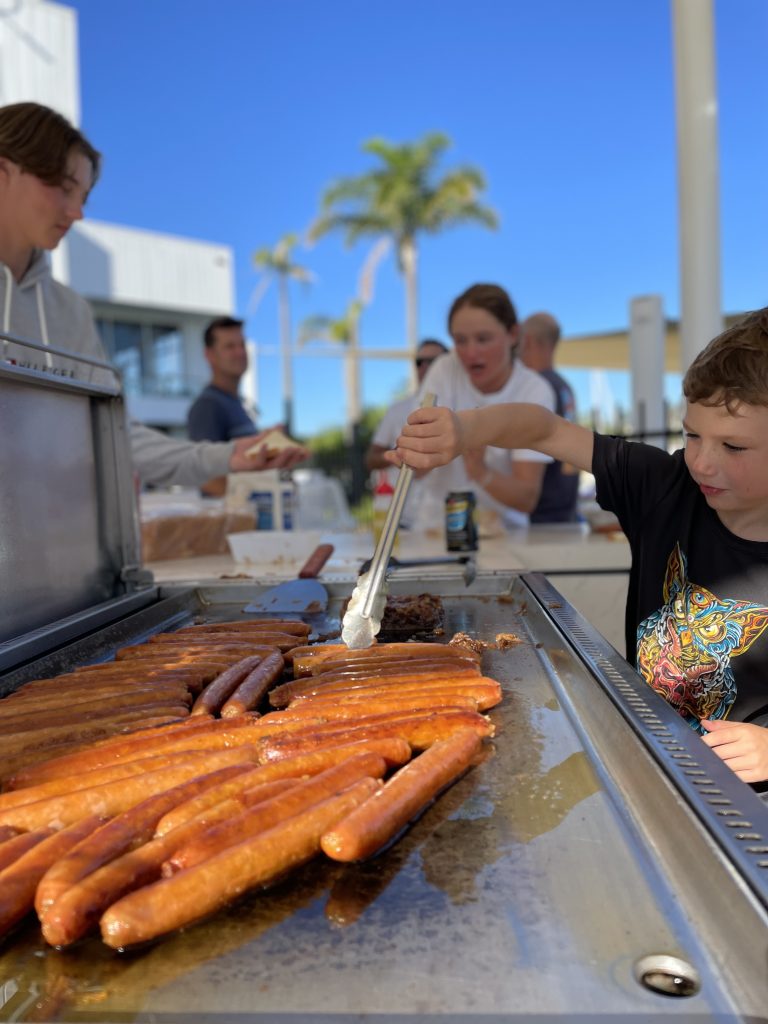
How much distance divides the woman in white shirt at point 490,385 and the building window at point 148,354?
23.2 meters

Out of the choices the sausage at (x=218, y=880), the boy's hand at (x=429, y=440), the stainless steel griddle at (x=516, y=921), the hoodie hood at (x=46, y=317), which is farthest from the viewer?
the hoodie hood at (x=46, y=317)

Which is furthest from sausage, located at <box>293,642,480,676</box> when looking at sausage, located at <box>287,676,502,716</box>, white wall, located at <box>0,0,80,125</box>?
white wall, located at <box>0,0,80,125</box>

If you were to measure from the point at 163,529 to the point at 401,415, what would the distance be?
3258 millimetres

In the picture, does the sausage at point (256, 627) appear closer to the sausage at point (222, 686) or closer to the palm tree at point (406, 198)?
the sausage at point (222, 686)

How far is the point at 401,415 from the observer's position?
23.6ft

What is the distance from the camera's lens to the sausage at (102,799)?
1.27 metres

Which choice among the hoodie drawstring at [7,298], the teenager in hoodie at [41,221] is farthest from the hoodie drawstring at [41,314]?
the hoodie drawstring at [7,298]

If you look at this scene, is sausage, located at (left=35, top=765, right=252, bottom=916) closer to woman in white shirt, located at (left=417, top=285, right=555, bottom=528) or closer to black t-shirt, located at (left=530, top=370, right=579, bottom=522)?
woman in white shirt, located at (left=417, top=285, right=555, bottom=528)

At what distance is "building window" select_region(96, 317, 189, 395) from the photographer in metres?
26.7

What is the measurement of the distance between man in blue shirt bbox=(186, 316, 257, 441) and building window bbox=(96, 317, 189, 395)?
20.8 m

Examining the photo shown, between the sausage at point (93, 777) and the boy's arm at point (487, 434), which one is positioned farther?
the boy's arm at point (487, 434)

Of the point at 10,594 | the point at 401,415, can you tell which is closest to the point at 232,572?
the point at 10,594

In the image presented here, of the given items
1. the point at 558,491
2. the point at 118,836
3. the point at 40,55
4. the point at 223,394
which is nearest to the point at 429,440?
the point at 118,836

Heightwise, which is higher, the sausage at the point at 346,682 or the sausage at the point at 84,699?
the sausage at the point at 84,699
